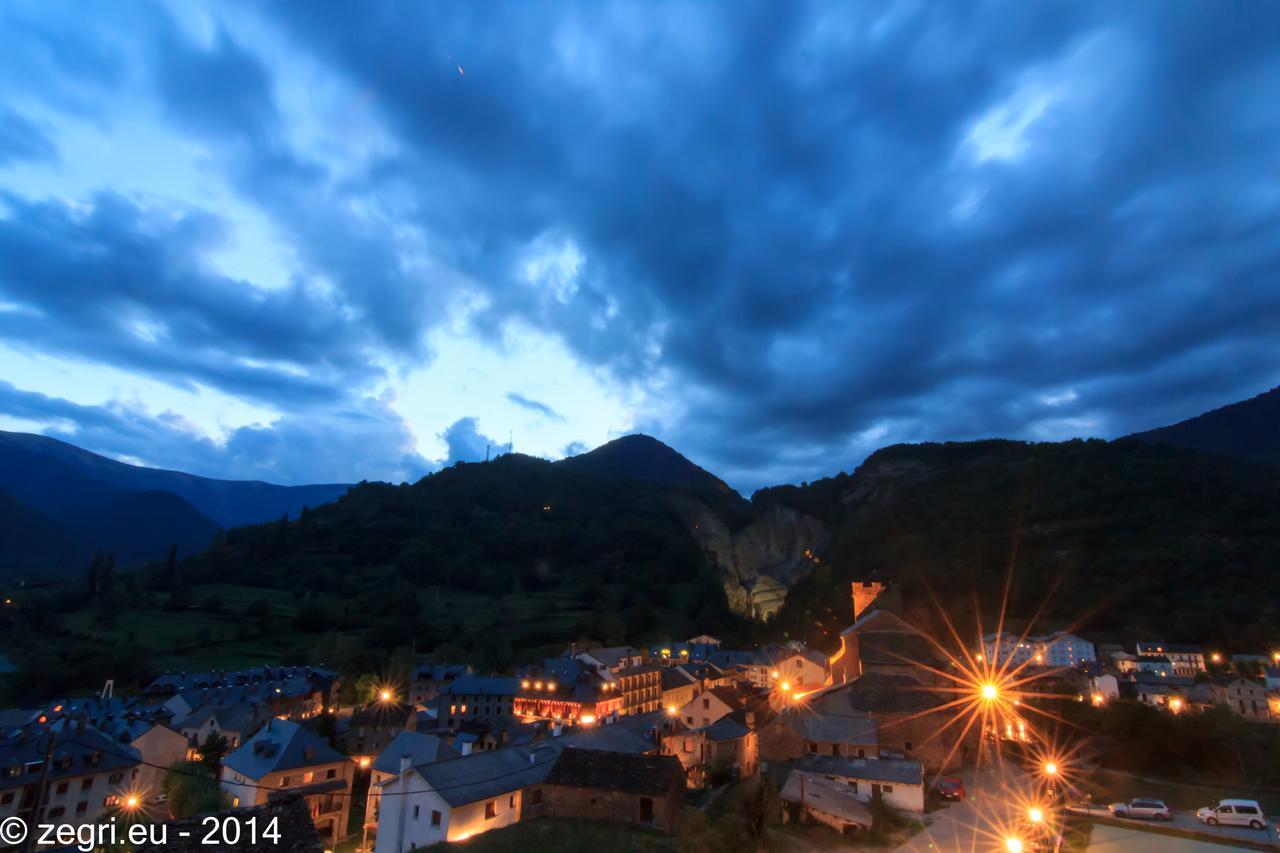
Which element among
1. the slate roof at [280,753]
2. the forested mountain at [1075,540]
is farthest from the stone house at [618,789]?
the forested mountain at [1075,540]

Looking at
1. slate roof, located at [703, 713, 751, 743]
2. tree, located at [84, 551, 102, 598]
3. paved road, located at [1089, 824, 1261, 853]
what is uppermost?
tree, located at [84, 551, 102, 598]

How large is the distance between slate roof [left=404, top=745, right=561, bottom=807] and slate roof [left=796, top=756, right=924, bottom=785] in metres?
13.3

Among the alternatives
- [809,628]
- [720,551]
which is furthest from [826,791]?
[720,551]

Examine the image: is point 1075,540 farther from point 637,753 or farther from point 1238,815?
point 637,753

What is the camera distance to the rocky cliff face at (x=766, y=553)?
153375mm

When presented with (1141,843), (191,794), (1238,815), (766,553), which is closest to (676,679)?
(191,794)

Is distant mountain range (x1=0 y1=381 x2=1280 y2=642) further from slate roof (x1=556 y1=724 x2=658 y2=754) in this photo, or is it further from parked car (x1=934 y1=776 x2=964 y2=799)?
slate roof (x1=556 y1=724 x2=658 y2=754)

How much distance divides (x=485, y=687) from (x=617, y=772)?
4291 cm

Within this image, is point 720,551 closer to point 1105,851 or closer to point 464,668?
point 464,668

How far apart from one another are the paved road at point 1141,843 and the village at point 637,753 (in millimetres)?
1372

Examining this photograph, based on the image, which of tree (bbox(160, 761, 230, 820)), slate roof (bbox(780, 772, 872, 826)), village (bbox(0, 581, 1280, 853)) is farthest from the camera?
tree (bbox(160, 761, 230, 820))

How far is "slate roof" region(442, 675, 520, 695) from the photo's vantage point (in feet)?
204

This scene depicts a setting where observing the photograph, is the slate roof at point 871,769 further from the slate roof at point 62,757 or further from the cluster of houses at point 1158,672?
the slate roof at point 62,757

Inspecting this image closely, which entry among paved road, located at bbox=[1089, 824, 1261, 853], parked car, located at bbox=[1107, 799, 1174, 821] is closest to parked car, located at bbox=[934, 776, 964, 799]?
parked car, located at bbox=[1107, 799, 1174, 821]
